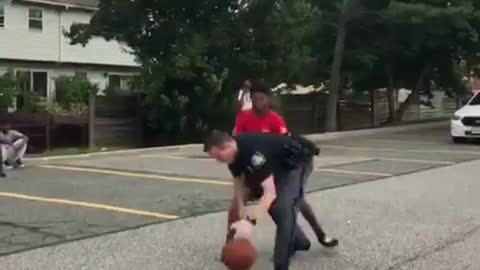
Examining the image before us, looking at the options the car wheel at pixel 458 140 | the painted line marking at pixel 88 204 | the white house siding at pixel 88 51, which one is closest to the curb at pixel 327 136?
the car wheel at pixel 458 140

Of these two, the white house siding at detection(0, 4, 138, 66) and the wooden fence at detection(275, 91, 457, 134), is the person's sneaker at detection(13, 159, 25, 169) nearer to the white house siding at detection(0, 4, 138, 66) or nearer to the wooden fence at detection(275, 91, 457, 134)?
the wooden fence at detection(275, 91, 457, 134)

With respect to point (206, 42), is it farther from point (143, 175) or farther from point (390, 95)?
point (390, 95)

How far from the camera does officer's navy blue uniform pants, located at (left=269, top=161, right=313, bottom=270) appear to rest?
5852 millimetres

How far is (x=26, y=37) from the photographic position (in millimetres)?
32688

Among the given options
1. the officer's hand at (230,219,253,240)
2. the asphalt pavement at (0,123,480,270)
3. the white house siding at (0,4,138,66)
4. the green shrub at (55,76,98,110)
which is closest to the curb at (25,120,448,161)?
the asphalt pavement at (0,123,480,270)

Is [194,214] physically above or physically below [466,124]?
below

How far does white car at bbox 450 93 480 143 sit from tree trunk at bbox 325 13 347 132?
481cm

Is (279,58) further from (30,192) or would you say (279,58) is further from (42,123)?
(30,192)

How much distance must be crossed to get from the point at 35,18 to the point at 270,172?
2922 cm

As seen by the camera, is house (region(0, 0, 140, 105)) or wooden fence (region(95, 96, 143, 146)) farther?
house (region(0, 0, 140, 105))

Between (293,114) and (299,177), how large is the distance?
1974 cm

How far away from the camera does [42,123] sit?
1736 cm

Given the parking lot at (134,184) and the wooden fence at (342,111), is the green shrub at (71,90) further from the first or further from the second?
the parking lot at (134,184)

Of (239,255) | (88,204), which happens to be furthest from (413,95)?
(239,255)
